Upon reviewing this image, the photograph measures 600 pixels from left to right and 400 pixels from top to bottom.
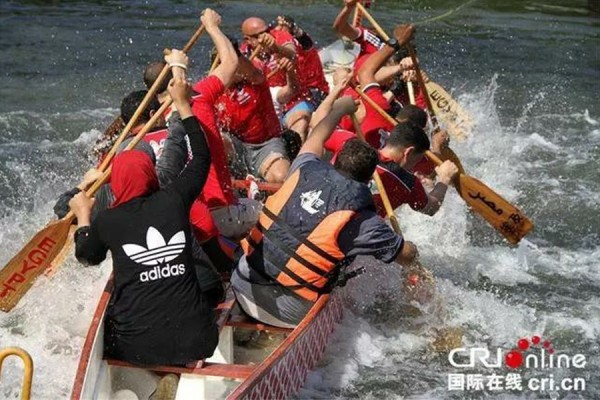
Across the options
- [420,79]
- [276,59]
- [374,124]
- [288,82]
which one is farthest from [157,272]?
[420,79]

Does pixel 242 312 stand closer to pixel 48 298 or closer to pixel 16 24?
pixel 48 298

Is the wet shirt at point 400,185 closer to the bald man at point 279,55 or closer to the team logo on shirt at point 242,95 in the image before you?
the team logo on shirt at point 242,95

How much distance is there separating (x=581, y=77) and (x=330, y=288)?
10848 millimetres

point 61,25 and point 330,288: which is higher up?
point 61,25

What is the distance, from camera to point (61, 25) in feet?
60.4

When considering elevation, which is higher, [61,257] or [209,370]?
[61,257]

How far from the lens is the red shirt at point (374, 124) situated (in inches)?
331

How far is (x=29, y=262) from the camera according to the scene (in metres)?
6.07

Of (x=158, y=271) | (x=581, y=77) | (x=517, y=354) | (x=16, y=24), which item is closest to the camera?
(x=158, y=271)

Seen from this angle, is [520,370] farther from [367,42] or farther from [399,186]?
[367,42]

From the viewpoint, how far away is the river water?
6.65 m

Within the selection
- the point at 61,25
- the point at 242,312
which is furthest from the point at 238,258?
the point at 61,25
